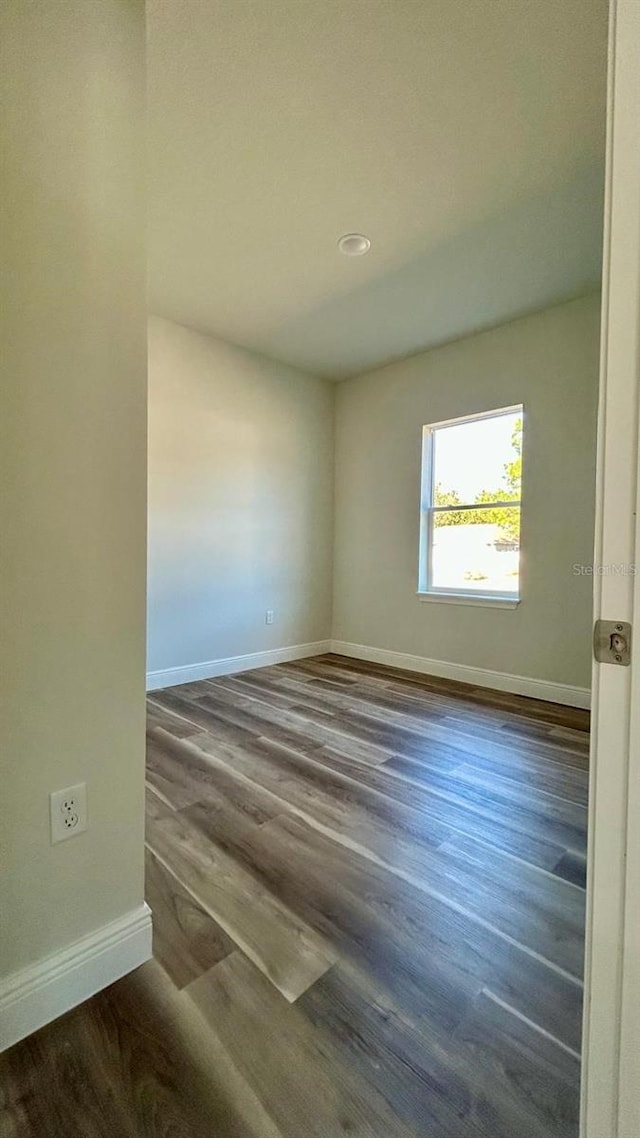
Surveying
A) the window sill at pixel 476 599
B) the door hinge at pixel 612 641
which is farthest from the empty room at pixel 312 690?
the window sill at pixel 476 599

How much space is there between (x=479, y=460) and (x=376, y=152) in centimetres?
213

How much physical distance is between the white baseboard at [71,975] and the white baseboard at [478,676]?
9.22 ft

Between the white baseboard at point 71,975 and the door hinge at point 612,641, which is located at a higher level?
the door hinge at point 612,641

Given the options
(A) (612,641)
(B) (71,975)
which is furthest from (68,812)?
(A) (612,641)

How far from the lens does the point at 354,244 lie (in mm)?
2355

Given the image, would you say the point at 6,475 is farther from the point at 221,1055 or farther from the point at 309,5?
the point at 309,5

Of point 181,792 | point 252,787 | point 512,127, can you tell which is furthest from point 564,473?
point 181,792

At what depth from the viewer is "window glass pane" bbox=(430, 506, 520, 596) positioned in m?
3.23

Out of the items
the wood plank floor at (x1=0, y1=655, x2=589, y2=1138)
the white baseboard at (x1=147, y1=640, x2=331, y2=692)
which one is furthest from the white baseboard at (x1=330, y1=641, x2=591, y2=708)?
the wood plank floor at (x1=0, y1=655, x2=589, y2=1138)

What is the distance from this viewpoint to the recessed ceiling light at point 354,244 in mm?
2297

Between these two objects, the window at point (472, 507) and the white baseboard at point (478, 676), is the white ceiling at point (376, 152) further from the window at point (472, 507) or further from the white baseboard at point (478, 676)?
the white baseboard at point (478, 676)

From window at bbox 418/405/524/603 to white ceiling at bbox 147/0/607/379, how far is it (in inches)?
34.6

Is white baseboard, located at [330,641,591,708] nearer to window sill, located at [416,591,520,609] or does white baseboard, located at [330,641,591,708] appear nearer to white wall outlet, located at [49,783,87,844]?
window sill, located at [416,591,520,609]

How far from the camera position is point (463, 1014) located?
96 centimetres
